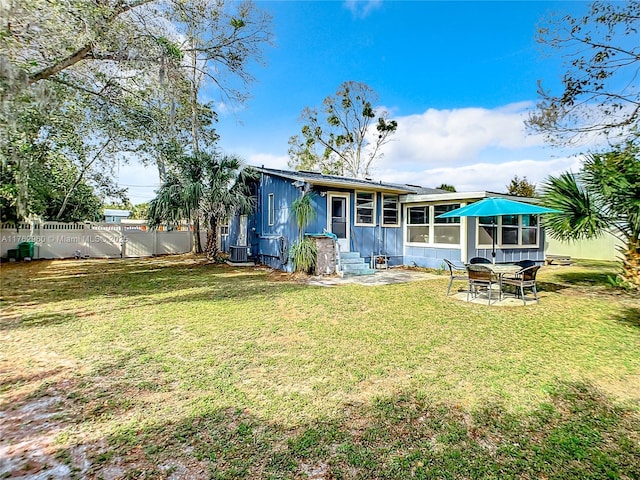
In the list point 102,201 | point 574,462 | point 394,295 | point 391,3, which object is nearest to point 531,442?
point 574,462

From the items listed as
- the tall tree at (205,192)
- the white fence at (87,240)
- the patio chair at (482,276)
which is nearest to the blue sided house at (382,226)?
the tall tree at (205,192)

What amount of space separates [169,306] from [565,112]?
929cm

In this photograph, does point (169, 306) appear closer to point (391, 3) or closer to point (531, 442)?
point (531, 442)

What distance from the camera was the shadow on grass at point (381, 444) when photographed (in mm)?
2219

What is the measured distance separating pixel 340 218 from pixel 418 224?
339cm

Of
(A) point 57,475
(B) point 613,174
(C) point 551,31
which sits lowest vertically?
(A) point 57,475

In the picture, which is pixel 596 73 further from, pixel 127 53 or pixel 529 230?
pixel 127 53

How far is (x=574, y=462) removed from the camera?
2.30 m

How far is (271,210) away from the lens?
12.9 meters

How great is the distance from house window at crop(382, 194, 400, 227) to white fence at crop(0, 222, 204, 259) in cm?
1273

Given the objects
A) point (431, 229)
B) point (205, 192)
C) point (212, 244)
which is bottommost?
point (212, 244)

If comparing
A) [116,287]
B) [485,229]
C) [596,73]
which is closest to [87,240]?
[116,287]

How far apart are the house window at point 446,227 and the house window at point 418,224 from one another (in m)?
0.42

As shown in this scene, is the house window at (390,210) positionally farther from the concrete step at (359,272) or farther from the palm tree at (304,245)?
the palm tree at (304,245)
